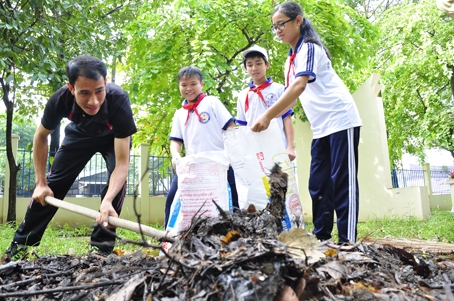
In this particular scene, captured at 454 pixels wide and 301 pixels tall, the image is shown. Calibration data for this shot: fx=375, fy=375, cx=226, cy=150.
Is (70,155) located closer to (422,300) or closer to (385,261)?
(385,261)

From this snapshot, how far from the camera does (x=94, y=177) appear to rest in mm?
9062

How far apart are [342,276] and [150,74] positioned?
5557 millimetres

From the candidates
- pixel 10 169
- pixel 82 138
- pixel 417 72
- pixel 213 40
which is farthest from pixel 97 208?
pixel 417 72

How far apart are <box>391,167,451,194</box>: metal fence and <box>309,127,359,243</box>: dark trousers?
12.0m

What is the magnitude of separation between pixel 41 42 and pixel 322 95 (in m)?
3.88

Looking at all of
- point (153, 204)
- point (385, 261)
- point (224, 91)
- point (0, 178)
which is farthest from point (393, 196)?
point (0, 178)

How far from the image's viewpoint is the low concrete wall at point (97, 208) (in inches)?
320

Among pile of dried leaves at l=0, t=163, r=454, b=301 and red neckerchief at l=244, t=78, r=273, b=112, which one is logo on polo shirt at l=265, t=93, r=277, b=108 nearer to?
red neckerchief at l=244, t=78, r=273, b=112

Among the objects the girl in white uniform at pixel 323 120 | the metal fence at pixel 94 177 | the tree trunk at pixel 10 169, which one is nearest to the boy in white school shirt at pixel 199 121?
the girl in white uniform at pixel 323 120

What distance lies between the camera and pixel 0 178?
8.56 m

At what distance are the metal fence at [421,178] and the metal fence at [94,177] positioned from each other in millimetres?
8895

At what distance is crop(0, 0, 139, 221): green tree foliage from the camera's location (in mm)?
4703

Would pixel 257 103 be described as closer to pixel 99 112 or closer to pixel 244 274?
pixel 99 112

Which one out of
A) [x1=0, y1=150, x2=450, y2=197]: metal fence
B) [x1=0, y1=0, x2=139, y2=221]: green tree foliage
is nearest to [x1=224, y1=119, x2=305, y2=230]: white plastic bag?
[x1=0, y1=0, x2=139, y2=221]: green tree foliage
